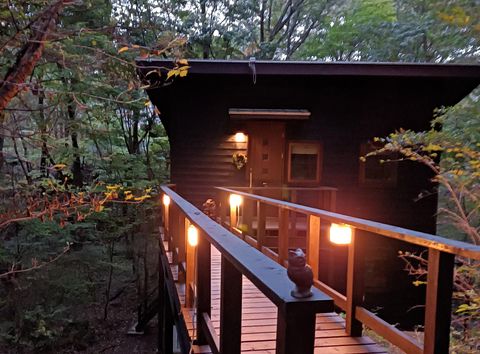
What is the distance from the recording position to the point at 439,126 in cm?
759

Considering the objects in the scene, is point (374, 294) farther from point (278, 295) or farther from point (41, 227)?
point (41, 227)

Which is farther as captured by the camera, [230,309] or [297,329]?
[230,309]

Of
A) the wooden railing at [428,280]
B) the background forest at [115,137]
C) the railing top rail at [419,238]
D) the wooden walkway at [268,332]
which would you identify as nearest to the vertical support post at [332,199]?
the background forest at [115,137]

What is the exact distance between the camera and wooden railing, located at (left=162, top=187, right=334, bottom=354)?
2.76 feet

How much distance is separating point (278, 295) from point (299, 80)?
7.44m

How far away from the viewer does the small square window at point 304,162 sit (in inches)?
308

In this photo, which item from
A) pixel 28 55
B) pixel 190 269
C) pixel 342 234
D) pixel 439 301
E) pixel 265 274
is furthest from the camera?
pixel 28 55

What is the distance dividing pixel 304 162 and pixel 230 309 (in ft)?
22.2

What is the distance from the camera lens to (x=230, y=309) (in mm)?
1432

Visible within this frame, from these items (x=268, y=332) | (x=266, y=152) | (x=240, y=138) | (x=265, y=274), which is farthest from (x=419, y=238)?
(x=240, y=138)

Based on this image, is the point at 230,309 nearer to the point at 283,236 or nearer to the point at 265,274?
the point at 265,274

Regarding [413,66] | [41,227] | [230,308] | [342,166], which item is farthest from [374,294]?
[41,227]

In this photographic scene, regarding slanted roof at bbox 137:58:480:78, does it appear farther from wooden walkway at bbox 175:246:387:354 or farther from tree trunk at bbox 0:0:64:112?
wooden walkway at bbox 175:246:387:354

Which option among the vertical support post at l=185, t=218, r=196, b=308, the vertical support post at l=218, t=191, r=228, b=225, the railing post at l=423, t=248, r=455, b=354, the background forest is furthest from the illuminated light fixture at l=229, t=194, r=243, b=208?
the railing post at l=423, t=248, r=455, b=354
